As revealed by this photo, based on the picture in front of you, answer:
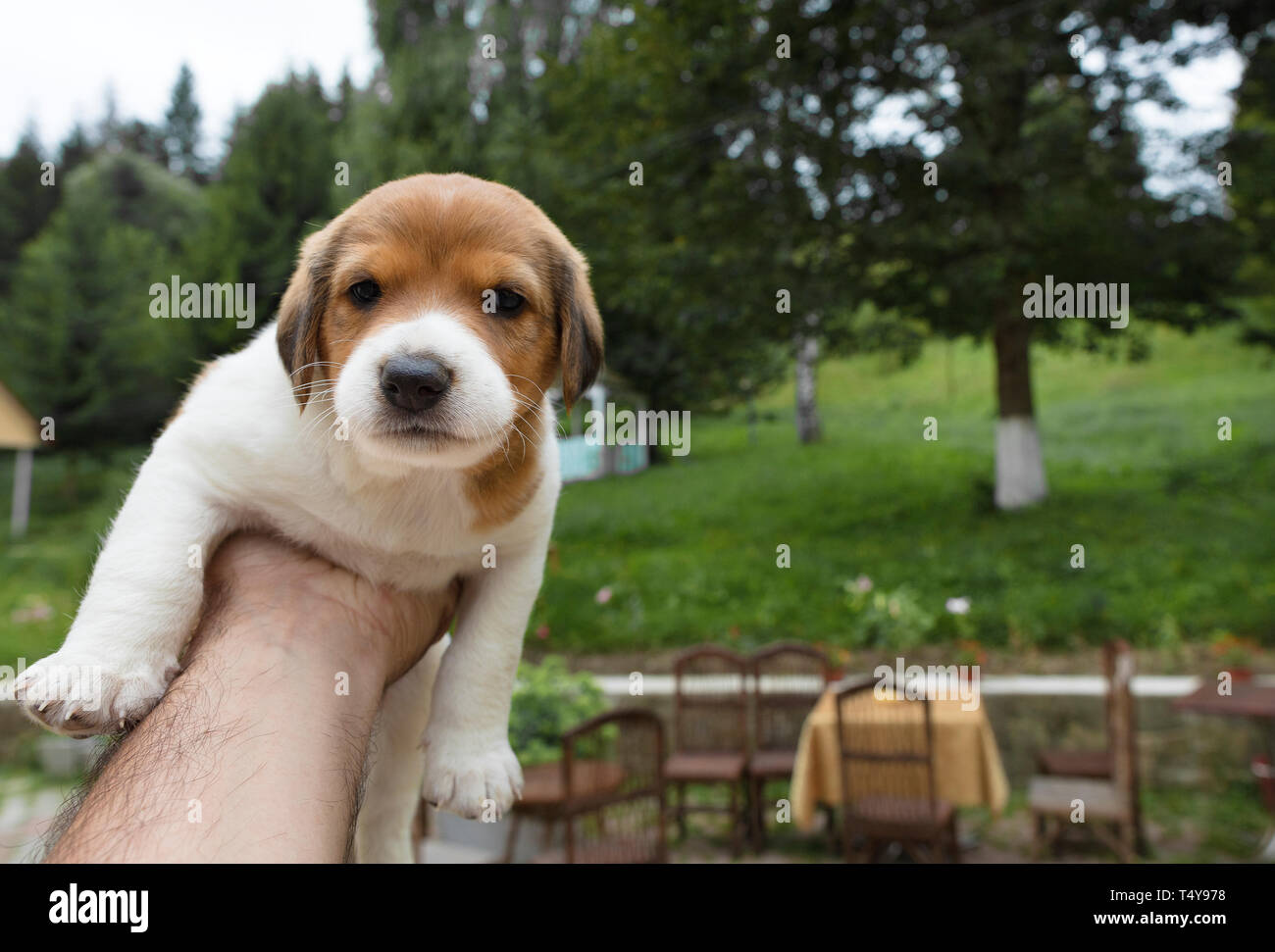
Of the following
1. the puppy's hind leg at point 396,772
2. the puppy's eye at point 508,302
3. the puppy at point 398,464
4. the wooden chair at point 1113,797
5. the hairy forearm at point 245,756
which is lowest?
the wooden chair at point 1113,797

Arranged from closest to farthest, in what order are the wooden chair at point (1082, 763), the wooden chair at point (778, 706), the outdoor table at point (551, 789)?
the outdoor table at point (551, 789) < the wooden chair at point (1082, 763) < the wooden chair at point (778, 706)

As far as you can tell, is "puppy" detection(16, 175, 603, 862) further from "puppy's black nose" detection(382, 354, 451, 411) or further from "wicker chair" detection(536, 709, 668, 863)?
"wicker chair" detection(536, 709, 668, 863)

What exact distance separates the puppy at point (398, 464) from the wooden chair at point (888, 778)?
6.45 metres

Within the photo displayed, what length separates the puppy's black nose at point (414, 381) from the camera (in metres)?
Answer: 1.45

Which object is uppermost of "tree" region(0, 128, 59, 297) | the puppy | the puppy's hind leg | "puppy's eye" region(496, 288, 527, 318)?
"tree" region(0, 128, 59, 297)

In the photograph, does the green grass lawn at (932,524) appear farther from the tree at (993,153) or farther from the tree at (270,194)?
the tree at (270,194)

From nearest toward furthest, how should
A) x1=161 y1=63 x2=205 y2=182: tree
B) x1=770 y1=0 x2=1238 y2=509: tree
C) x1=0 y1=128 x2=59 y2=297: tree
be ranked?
x1=770 y1=0 x2=1238 y2=509: tree < x1=161 y1=63 x2=205 y2=182: tree < x1=0 y1=128 x2=59 y2=297: tree

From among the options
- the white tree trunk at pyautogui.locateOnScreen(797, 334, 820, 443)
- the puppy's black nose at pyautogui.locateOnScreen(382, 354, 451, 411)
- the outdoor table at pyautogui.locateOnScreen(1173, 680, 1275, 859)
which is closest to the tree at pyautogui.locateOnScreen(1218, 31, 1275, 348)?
the white tree trunk at pyautogui.locateOnScreen(797, 334, 820, 443)

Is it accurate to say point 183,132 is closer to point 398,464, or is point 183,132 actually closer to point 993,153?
point 993,153

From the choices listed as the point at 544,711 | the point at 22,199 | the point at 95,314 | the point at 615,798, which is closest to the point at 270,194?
the point at 544,711

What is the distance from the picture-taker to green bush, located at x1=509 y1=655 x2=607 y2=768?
8.12 meters

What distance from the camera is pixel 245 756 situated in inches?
56.0

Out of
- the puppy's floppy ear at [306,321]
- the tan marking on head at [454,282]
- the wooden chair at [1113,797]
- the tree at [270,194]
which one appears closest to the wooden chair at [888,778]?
the wooden chair at [1113,797]

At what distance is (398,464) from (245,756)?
0.52 m
